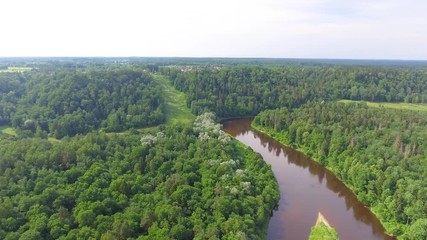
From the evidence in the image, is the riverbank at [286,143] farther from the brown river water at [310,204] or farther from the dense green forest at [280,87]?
the dense green forest at [280,87]

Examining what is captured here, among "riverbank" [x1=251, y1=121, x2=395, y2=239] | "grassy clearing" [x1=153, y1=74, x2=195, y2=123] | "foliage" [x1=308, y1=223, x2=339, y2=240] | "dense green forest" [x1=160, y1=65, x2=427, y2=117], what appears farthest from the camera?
"dense green forest" [x1=160, y1=65, x2=427, y2=117]

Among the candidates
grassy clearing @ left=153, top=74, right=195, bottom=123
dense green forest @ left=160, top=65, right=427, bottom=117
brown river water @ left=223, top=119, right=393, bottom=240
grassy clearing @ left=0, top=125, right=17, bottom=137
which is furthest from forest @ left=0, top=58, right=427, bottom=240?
dense green forest @ left=160, top=65, right=427, bottom=117

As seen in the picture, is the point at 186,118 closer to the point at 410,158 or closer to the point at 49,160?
the point at 49,160

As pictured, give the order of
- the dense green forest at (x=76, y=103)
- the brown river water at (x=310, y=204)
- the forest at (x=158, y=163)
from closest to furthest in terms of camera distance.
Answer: the forest at (x=158, y=163)
the brown river water at (x=310, y=204)
the dense green forest at (x=76, y=103)

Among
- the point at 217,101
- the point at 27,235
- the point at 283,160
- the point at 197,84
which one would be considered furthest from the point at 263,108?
the point at 27,235

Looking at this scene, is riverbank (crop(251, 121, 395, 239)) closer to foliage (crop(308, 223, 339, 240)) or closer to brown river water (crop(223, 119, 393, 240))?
brown river water (crop(223, 119, 393, 240))

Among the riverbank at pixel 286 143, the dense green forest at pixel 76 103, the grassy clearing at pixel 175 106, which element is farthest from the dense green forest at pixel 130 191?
the grassy clearing at pixel 175 106

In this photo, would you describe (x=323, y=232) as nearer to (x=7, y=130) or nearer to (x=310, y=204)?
(x=310, y=204)
